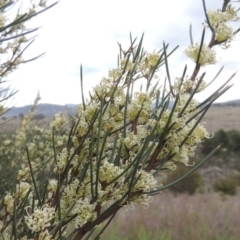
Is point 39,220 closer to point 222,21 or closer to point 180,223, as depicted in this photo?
point 222,21

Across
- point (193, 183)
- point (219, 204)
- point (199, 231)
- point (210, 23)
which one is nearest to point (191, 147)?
point (210, 23)

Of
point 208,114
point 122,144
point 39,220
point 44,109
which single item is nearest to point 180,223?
point 44,109

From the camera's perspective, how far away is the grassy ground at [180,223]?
19.0ft

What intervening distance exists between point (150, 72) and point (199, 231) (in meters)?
5.44

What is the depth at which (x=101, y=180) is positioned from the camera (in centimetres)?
61

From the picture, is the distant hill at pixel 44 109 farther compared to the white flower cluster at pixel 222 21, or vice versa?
the distant hill at pixel 44 109

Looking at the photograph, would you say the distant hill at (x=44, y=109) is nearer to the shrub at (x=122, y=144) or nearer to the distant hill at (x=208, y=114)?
the distant hill at (x=208, y=114)

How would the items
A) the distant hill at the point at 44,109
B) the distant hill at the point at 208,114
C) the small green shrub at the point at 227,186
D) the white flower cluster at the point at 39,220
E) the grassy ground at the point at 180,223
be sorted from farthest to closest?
1. the small green shrub at the point at 227,186
2. the grassy ground at the point at 180,223
3. the distant hill at the point at 208,114
4. the distant hill at the point at 44,109
5. the white flower cluster at the point at 39,220

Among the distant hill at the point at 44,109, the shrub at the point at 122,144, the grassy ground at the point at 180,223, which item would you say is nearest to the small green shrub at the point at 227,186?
the grassy ground at the point at 180,223

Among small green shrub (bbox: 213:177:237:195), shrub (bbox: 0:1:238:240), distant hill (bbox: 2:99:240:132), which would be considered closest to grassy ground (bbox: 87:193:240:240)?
distant hill (bbox: 2:99:240:132)

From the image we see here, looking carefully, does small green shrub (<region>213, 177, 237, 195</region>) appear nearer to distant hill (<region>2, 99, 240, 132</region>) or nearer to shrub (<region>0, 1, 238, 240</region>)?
distant hill (<region>2, 99, 240, 132</region>)

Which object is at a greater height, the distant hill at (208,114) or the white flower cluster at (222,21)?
the white flower cluster at (222,21)

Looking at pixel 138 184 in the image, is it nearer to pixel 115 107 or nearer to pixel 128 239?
pixel 115 107

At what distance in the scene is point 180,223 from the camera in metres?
6.38
